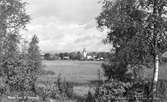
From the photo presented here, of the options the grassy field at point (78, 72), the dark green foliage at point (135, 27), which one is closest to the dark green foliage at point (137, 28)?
the dark green foliage at point (135, 27)

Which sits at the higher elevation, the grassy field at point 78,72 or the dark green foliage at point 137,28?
the dark green foliage at point 137,28

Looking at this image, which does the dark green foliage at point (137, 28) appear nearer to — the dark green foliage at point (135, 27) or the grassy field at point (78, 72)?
the dark green foliage at point (135, 27)

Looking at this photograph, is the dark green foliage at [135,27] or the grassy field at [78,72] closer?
the dark green foliage at [135,27]

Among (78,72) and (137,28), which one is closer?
(137,28)

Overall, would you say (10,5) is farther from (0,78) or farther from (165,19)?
(165,19)

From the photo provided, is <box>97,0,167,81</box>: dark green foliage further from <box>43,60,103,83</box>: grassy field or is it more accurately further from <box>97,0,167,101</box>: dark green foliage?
<box>43,60,103,83</box>: grassy field

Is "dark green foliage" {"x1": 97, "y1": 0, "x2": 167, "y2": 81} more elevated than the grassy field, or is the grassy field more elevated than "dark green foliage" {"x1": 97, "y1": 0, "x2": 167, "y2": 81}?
"dark green foliage" {"x1": 97, "y1": 0, "x2": 167, "y2": 81}

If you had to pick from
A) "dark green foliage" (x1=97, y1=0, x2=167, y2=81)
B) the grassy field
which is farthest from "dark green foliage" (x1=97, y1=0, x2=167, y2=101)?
the grassy field

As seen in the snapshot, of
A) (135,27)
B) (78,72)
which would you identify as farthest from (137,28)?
(78,72)

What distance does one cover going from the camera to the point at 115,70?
53.8 ft

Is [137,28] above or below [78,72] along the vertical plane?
above

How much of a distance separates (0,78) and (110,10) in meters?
6.97

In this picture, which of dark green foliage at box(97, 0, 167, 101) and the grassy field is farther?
the grassy field

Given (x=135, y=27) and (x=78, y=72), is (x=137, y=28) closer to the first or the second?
(x=135, y=27)
